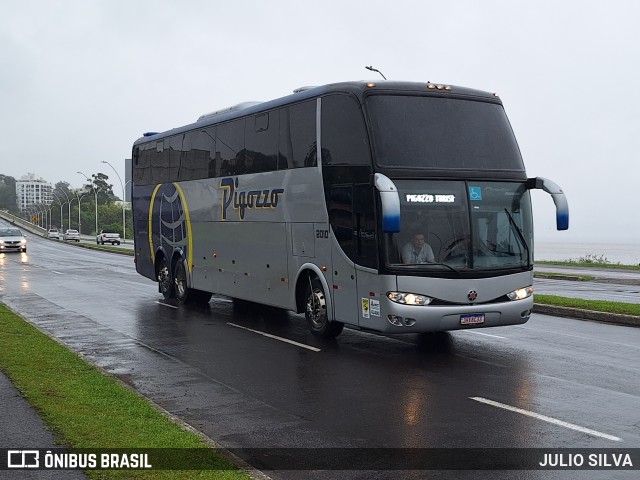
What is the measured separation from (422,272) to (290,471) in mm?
5484

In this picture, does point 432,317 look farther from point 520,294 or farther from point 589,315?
point 589,315

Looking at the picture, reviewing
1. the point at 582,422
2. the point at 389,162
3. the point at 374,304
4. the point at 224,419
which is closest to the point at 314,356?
the point at 374,304

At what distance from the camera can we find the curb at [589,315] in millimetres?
16109

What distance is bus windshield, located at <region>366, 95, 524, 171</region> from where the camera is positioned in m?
11.8

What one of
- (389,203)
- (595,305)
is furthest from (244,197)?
(595,305)

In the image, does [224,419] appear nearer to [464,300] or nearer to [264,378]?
[264,378]

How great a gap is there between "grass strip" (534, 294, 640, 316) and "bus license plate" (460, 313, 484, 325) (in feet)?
20.4

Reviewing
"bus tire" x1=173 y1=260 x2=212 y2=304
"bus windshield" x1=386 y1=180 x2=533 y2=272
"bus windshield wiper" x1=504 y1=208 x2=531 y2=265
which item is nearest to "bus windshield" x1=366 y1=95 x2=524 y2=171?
"bus windshield" x1=386 y1=180 x2=533 y2=272

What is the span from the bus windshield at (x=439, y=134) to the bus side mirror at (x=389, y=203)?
648mm

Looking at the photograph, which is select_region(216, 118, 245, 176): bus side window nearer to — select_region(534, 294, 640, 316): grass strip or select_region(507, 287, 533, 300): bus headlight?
select_region(507, 287, 533, 300): bus headlight

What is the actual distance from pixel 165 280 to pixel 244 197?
5.86 meters

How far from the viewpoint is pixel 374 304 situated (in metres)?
11.7

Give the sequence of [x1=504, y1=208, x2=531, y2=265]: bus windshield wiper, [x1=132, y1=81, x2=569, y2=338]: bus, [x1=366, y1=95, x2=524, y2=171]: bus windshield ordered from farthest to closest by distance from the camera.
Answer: [x1=504, y1=208, x2=531, y2=265]: bus windshield wiper < [x1=366, y1=95, x2=524, y2=171]: bus windshield < [x1=132, y1=81, x2=569, y2=338]: bus

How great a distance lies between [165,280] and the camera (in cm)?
2086
